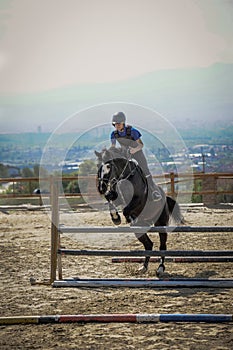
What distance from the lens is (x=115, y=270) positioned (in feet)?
27.9

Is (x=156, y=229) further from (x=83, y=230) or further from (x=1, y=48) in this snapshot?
(x=1, y=48)

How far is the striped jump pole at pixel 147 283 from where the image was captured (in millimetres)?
6926

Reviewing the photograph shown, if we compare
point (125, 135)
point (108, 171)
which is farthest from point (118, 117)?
point (108, 171)

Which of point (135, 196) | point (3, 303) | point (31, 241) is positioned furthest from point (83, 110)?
point (31, 241)

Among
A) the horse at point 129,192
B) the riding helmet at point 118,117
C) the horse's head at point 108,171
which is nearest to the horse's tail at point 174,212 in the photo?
the horse at point 129,192

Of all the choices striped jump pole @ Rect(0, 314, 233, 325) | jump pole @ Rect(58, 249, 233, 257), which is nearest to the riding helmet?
jump pole @ Rect(58, 249, 233, 257)

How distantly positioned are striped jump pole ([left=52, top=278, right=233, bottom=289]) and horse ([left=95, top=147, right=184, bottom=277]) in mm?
794

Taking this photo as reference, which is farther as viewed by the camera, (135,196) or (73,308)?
(135,196)

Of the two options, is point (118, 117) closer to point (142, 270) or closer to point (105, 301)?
point (142, 270)

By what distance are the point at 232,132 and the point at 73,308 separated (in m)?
19.5

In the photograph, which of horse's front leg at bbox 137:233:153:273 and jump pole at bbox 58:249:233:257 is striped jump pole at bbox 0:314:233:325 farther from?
horse's front leg at bbox 137:233:153:273

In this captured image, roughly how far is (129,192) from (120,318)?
286 centimetres

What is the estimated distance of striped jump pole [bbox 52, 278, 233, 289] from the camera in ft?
22.7

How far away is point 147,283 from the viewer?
7090 millimetres
